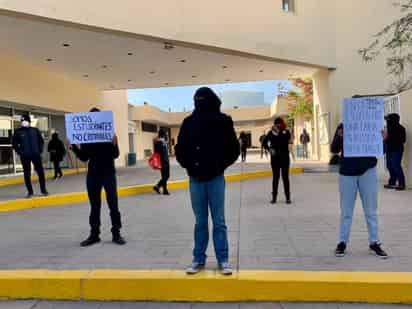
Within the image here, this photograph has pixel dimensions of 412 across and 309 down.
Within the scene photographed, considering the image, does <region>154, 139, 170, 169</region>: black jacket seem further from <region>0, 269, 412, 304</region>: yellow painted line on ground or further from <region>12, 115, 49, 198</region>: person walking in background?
<region>0, 269, 412, 304</region>: yellow painted line on ground

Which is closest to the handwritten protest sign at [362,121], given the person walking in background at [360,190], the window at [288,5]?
the person walking in background at [360,190]

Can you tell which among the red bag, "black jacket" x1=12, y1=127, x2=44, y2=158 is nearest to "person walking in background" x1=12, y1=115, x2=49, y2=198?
"black jacket" x1=12, y1=127, x2=44, y2=158

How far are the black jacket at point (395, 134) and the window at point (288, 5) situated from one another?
24.8 feet

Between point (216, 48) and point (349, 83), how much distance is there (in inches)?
228

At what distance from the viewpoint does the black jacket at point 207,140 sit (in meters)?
3.69

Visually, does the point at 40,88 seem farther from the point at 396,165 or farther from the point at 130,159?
the point at 396,165

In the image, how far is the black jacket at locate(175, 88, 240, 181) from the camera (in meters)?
3.69

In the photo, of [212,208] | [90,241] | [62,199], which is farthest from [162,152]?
[212,208]

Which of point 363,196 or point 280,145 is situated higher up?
point 280,145

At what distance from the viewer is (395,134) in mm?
8703

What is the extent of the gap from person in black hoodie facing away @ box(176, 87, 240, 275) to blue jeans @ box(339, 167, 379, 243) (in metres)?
1.45

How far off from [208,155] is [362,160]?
1.83 meters

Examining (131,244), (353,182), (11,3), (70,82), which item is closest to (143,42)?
(11,3)

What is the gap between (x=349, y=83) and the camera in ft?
48.4
